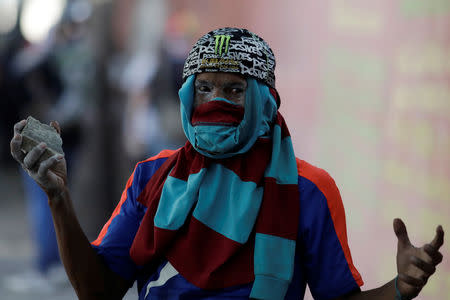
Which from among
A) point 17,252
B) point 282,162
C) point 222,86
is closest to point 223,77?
point 222,86

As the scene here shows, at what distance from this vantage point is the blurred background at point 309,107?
3.26 meters

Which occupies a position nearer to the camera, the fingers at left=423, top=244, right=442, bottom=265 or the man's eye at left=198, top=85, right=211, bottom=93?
the fingers at left=423, top=244, right=442, bottom=265

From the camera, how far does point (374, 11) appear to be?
148 inches

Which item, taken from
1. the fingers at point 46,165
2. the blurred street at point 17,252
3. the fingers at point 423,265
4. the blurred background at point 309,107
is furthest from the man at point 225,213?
the blurred street at point 17,252

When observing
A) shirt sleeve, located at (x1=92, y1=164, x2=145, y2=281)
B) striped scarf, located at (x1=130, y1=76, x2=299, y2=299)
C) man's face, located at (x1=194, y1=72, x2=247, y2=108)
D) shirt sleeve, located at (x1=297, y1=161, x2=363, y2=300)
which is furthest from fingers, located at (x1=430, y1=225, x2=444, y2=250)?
shirt sleeve, located at (x1=92, y1=164, x2=145, y2=281)

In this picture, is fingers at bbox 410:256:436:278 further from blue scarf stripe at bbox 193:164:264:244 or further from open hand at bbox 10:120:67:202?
open hand at bbox 10:120:67:202

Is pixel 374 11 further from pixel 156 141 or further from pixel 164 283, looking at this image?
pixel 156 141

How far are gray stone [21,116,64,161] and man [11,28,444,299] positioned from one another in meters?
0.03

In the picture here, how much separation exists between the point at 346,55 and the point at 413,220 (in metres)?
1.15

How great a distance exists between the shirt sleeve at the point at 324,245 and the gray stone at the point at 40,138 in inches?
32.1

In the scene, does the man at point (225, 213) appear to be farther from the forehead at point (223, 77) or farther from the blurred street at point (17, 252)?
the blurred street at point (17, 252)

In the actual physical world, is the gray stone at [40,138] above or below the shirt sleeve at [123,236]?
above

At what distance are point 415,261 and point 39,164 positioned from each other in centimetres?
116

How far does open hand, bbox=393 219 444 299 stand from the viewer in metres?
2.08
